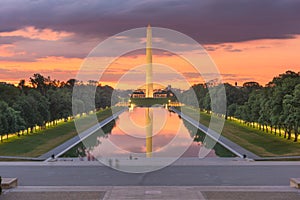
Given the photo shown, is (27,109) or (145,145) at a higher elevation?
(27,109)

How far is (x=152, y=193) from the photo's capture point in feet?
50.0

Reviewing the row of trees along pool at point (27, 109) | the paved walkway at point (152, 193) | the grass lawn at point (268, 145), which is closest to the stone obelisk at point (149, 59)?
the row of trees along pool at point (27, 109)

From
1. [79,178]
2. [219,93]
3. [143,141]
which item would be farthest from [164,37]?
[219,93]

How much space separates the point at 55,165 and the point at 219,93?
177 feet

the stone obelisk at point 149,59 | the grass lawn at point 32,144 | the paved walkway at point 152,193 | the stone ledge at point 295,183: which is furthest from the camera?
the stone obelisk at point 149,59

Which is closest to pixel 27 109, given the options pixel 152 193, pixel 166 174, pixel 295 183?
pixel 166 174

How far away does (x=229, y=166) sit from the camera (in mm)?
21000

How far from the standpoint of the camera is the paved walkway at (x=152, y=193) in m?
14.6

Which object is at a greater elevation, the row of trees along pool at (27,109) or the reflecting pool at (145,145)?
the row of trees along pool at (27,109)

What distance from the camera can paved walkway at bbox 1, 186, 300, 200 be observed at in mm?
14594

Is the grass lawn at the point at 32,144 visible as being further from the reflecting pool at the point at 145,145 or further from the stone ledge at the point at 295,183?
the stone ledge at the point at 295,183

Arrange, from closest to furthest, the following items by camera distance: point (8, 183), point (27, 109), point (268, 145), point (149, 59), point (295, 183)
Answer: point (8, 183)
point (295, 183)
point (268, 145)
point (27, 109)
point (149, 59)

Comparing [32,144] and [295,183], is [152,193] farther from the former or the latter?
[32,144]

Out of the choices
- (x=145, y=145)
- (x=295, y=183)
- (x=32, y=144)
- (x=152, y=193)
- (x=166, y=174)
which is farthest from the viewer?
(x=145, y=145)
